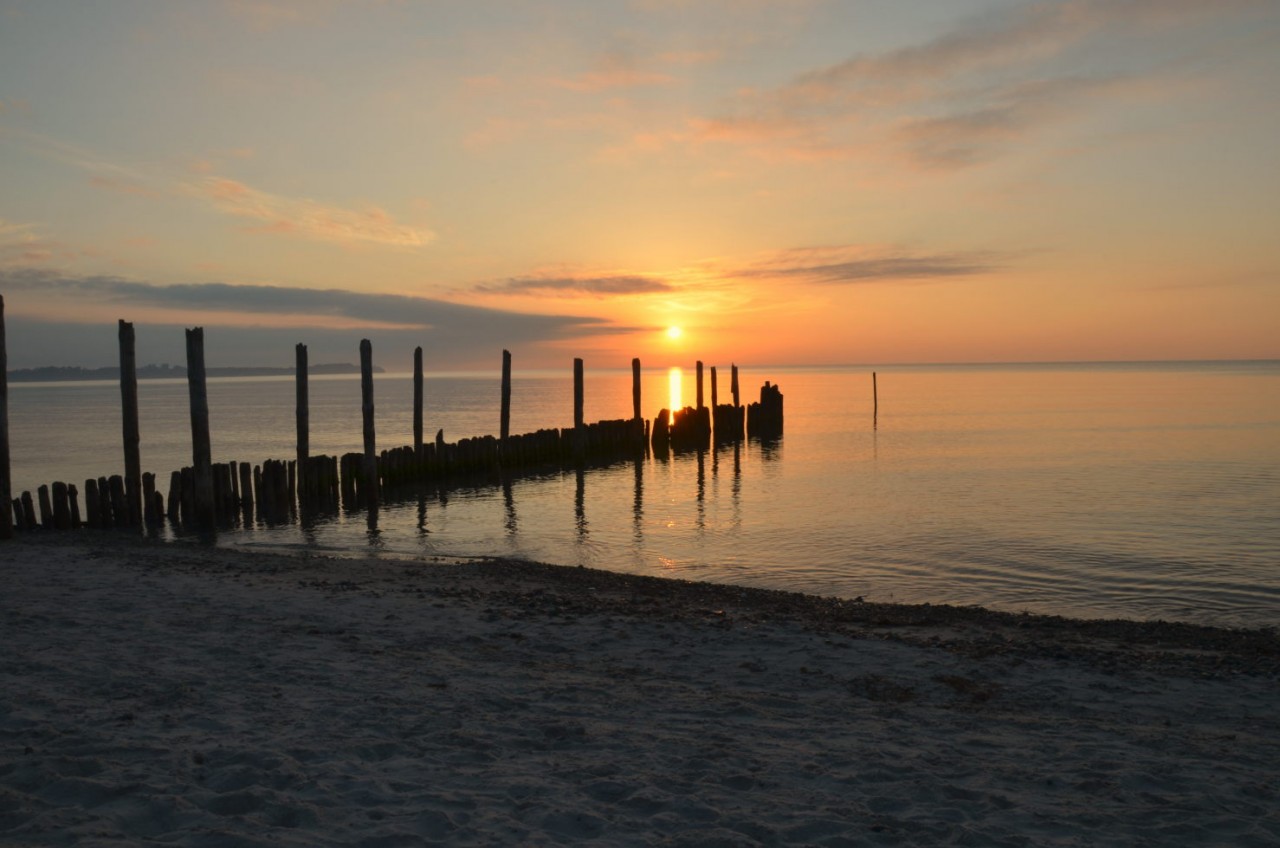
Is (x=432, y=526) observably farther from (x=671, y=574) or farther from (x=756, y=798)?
(x=756, y=798)

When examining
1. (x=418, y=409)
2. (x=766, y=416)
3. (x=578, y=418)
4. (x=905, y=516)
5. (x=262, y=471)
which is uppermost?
(x=418, y=409)

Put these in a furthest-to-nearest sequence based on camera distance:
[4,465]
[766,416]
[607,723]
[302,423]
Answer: [766,416] → [302,423] → [4,465] → [607,723]

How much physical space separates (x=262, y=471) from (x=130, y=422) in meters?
3.96

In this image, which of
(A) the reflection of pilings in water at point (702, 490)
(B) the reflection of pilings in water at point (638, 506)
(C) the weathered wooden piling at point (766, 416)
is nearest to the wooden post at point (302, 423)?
(B) the reflection of pilings in water at point (638, 506)

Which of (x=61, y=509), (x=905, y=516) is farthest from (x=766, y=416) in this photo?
(x=61, y=509)

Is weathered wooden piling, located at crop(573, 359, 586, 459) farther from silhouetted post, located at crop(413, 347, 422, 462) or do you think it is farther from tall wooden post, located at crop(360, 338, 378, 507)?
tall wooden post, located at crop(360, 338, 378, 507)

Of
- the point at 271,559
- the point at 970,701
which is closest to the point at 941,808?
the point at 970,701

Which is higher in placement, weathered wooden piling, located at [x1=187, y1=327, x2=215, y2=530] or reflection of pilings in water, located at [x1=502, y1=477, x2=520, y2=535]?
weathered wooden piling, located at [x1=187, y1=327, x2=215, y2=530]

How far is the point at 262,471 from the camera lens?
20422mm

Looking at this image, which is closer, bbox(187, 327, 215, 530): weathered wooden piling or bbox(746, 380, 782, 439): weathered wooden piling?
bbox(187, 327, 215, 530): weathered wooden piling

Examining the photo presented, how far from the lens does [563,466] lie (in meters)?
31.1

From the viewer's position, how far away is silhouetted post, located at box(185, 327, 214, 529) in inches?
687

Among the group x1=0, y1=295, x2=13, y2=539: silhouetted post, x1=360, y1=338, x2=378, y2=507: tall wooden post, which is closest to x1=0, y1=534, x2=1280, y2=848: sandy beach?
x1=0, y1=295, x2=13, y2=539: silhouetted post

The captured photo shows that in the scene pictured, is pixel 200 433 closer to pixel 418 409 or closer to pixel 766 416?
pixel 418 409
